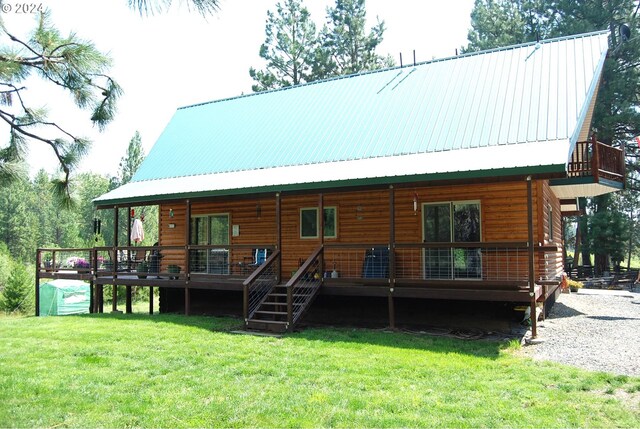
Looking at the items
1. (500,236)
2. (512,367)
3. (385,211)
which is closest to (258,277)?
(385,211)

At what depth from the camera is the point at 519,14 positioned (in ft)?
115

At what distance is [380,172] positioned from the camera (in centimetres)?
1116

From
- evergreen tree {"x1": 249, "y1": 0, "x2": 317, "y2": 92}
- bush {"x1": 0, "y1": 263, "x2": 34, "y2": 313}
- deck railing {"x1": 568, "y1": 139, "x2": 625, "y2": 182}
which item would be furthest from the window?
evergreen tree {"x1": 249, "y1": 0, "x2": 317, "y2": 92}

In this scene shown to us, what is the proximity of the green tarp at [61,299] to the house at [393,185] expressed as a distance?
320 inches

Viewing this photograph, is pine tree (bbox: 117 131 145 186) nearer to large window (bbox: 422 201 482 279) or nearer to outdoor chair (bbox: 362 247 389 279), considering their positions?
outdoor chair (bbox: 362 247 389 279)

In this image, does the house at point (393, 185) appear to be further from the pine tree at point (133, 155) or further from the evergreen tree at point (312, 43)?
the pine tree at point (133, 155)

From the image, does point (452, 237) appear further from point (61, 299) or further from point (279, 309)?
point (61, 299)

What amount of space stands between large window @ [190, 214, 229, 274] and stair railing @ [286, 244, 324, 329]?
4.14 m

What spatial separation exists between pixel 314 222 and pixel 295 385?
27.0 ft

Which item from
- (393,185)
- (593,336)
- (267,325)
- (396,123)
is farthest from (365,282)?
(396,123)

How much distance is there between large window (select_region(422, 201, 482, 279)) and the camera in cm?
1186

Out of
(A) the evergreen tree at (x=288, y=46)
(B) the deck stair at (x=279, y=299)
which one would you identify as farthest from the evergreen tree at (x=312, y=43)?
(B) the deck stair at (x=279, y=299)

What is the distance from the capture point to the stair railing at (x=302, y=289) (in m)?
10.3

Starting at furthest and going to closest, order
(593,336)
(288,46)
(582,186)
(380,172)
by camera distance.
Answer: (288,46), (582,186), (380,172), (593,336)
